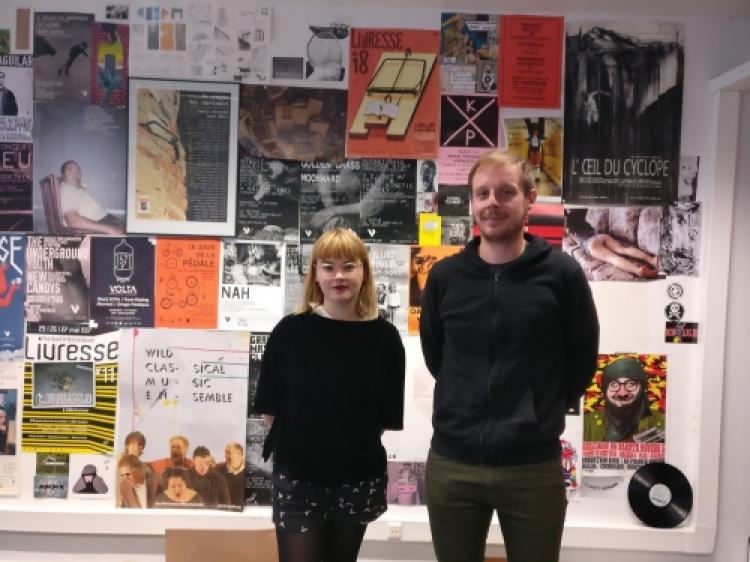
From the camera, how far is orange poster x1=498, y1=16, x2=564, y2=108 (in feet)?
8.27

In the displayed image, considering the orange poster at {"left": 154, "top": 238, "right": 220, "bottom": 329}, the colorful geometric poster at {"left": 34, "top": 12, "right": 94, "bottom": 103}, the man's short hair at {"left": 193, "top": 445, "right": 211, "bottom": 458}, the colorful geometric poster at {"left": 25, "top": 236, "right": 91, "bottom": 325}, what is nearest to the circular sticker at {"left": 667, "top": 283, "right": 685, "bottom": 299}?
the orange poster at {"left": 154, "top": 238, "right": 220, "bottom": 329}

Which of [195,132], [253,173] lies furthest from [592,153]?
[195,132]

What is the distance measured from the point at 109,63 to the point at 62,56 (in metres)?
0.19

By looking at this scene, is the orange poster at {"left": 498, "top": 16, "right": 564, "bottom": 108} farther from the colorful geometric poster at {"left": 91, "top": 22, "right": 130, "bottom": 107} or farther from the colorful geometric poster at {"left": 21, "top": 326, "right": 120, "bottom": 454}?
the colorful geometric poster at {"left": 21, "top": 326, "right": 120, "bottom": 454}

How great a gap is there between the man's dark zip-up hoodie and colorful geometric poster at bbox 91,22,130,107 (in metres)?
1.65

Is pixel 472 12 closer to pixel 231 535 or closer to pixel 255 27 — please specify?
pixel 255 27

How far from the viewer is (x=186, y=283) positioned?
2.54 metres

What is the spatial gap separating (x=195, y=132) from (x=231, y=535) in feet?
5.16

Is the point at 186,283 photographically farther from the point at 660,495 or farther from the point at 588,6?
the point at 660,495

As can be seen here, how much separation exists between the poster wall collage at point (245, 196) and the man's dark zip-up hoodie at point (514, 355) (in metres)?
0.87

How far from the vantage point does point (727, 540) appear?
2559mm

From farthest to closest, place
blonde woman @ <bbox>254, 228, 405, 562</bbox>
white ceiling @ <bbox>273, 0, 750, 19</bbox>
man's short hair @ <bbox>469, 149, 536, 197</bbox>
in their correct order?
white ceiling @ <bbox>273, 0, 750, 19</bbox>, blonde woman @ <bbox>254, 228, 405, 562</bbox>, man's short hair @ <bbox>469, 149, 536, 197</bbox>

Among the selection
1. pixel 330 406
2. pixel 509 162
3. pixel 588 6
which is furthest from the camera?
pixel 588 6

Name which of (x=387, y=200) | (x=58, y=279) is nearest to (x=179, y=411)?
(x=58, y=279)
